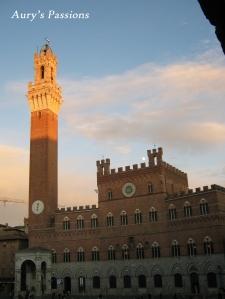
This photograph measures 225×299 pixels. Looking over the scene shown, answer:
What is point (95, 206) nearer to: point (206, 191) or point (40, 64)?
point (206, 191)

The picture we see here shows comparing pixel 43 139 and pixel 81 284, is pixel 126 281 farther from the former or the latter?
pixel 43 139

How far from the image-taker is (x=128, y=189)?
5272 cm

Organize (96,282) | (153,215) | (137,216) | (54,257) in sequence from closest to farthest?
1. (153,215)
2. (137,216)
3. (96,282)
4. (54,257)

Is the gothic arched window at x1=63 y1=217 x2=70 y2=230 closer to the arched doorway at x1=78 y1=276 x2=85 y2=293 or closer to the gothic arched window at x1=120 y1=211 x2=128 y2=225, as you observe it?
the arched doorway at x1=78 y1=276 x2=85 y2=293

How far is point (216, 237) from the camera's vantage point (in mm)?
43312

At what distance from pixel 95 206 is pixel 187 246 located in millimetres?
14980

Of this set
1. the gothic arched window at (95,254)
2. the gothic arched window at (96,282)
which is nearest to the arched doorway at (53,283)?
the gothic arched window at (96,282)

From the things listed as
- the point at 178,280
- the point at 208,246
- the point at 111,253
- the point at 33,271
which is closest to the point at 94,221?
the point at 111,253

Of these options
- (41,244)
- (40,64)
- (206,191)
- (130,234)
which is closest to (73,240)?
(41,244)

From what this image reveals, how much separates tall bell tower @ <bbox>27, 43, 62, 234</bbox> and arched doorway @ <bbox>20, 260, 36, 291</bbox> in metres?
5.02

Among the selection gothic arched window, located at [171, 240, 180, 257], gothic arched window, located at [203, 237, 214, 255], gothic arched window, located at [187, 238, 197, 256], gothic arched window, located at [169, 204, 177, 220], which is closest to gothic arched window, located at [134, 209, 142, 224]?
gothic arched window, located at [169, 204, 177, 220]

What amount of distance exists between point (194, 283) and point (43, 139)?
102 ft

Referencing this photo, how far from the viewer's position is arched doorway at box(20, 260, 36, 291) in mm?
52906

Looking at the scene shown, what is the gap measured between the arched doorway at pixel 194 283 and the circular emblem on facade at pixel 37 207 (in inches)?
954
